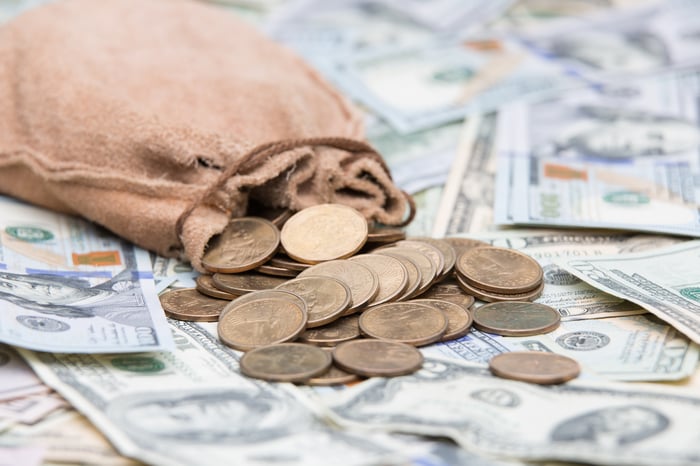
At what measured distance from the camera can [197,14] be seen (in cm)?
216

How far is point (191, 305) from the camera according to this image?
4.69 feet

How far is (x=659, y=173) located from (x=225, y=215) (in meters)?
0.98

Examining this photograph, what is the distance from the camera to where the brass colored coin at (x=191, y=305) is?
4.58 ft

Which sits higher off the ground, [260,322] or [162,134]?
[162,134]

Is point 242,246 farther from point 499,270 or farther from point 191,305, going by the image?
point 499,270

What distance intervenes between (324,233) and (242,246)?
140 millimetres

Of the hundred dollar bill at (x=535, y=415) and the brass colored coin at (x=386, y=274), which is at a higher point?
the brass colored coin at (x=386, y=274)

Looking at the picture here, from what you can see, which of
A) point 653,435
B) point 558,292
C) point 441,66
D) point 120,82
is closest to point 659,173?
point 558,292

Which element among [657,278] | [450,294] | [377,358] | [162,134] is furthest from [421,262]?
[162,134]

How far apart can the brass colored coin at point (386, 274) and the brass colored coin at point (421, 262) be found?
0.08 ft

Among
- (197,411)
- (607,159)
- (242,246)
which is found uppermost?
(607,159)

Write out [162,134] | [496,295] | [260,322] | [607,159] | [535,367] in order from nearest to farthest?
[535,367]
[260,322]
[496,295]
[162,134]
[607,159]

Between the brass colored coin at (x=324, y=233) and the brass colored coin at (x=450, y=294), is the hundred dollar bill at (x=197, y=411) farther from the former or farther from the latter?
the brass colored coin at (x=450, y=294)

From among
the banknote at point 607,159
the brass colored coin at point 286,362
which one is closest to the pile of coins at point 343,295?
the brass colored coin at point 286,362
